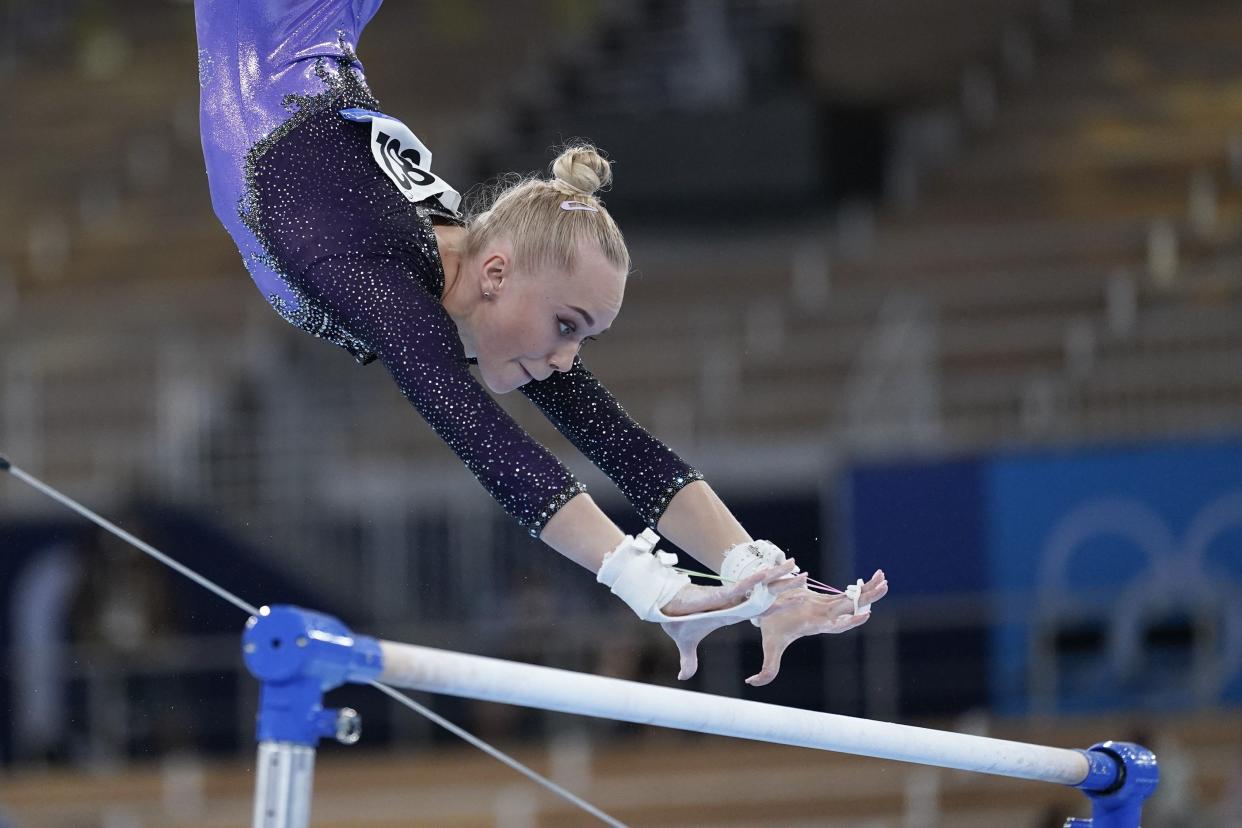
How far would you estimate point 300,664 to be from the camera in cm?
194

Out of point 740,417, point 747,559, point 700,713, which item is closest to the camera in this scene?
point 700,713

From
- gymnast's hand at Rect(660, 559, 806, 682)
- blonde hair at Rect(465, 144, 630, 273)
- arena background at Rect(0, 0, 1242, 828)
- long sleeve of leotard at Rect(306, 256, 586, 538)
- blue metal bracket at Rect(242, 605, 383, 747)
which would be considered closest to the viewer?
blue metal bracket at Rect(242, 605, 383, 747)

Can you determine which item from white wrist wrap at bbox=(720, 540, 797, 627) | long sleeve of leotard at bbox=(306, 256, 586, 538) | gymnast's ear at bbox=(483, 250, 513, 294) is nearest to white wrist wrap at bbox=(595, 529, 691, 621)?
long sleeve of leotard at bbox=(306, 256, 586, 538)

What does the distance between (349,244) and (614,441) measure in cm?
59

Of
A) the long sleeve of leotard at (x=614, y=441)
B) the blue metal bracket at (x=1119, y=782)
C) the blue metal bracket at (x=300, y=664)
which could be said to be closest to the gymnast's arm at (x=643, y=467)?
the long sleeve of leotard at (x=614, y=441)

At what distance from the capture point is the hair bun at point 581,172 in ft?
9.69

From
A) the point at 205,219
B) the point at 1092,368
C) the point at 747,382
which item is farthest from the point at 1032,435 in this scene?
the point at 205,219

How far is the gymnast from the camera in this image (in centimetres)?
251

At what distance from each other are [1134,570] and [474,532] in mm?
2788

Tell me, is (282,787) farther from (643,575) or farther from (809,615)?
(809,615)

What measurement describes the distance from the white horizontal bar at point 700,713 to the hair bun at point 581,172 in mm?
921

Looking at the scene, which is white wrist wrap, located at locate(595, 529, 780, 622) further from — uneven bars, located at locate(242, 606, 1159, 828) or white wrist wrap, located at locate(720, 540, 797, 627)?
white wrist wrap, located at locate(720, 540, 797, 627)

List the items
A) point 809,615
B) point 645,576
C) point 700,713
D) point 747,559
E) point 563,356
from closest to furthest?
1. point 700,713
2. point 645,576
3. point 809,615
4. point 747,559
5. point 563,356

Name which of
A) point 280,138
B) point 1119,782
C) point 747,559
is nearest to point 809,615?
point 747,559
